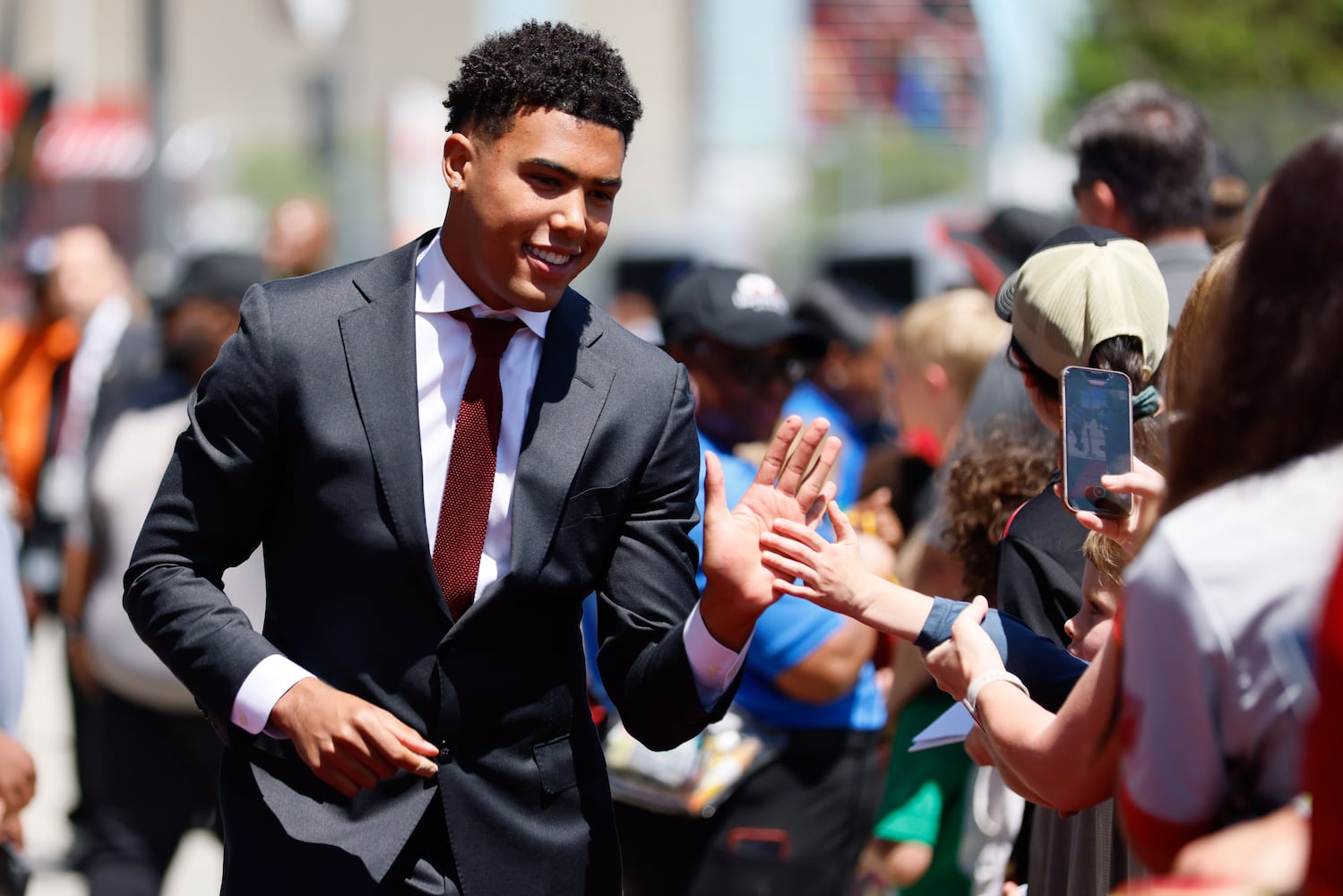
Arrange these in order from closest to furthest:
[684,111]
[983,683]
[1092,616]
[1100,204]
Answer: [983,683] < [1092,616] < [1100,204] < [684,111]

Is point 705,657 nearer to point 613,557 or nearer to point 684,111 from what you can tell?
point 613,557

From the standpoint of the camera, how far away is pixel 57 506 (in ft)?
22.6

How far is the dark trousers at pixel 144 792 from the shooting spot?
4867 mm

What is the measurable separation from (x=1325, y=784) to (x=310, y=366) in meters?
1.61

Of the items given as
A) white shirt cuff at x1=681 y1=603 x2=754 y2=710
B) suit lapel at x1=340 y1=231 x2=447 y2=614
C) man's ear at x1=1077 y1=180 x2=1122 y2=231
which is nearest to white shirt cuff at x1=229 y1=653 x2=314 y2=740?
suit lapel at x1=340 y1=231 x2=447 y2=614

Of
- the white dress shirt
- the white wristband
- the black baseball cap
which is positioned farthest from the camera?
the black baseball cap

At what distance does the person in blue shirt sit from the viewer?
372 centimetres

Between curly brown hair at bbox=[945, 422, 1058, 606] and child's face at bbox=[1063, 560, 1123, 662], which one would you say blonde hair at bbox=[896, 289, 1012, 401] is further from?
child's face at bbox=[1063, 560, 1123, 662]

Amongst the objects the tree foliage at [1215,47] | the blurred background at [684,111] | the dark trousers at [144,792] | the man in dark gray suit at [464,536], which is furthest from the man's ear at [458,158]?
the tree foliage at [1215,47]

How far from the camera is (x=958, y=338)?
4.50 m

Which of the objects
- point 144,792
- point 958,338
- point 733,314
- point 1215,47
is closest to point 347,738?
point 733,314

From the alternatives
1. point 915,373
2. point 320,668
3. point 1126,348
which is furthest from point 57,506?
point 1126,348

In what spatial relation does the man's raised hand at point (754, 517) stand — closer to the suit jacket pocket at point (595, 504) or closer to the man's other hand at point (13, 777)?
the suit jacket pocket at point (595, 504)

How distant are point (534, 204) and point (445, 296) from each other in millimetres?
219
